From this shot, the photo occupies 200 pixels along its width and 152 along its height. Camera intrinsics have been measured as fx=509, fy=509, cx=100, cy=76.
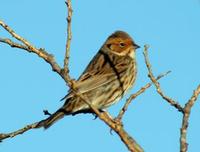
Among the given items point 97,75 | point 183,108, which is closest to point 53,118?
point 97,75

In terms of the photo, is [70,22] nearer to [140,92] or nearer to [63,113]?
[140,92]

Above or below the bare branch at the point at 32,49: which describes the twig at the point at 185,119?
below

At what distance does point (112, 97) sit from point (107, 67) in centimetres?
68

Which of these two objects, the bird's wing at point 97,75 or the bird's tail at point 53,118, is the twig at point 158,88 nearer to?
the bird's tail at point 53,118

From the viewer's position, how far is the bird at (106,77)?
7211 millimetres

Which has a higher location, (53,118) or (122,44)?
(122,44)

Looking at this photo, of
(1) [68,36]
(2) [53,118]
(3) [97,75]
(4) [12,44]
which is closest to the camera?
(1) [68,36]

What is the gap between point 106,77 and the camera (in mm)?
8055

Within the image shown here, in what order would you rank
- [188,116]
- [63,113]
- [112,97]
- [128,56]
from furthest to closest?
1. [128,56]
2. [112,97]
3. [63,113]
4. [188,116]

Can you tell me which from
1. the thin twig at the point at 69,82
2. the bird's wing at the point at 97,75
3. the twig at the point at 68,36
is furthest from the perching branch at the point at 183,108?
A: the bird's wing at the point at 97,75

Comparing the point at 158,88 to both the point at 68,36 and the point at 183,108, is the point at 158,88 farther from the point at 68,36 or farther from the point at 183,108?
the point at 68,36

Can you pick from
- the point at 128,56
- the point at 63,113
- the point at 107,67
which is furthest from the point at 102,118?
the point at 128,56

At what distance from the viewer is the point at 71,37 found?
4621 millimetres

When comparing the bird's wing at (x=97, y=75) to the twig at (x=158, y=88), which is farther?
the bird's wing at (x=97, y=75)
